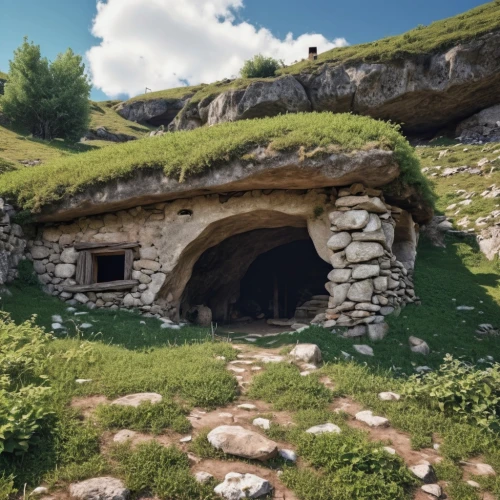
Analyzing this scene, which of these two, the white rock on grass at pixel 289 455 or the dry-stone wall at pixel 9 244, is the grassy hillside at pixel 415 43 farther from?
the white rock on grass at pixel 289 455

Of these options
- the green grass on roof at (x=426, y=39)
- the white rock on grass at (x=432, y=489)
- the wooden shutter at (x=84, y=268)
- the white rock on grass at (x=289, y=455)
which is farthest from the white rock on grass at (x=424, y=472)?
the green grass on roof at (x=426, y=39)

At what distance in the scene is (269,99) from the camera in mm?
28094

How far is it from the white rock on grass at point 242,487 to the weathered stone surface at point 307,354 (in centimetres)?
272

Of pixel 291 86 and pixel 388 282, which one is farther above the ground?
pixel 291 86

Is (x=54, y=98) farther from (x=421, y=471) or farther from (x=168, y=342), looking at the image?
(x=421, y=471)

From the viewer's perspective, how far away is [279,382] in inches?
212

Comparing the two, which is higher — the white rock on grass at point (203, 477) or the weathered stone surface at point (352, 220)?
the weathered stone surface at point (352, 220)

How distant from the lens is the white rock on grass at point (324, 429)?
4.25 metres

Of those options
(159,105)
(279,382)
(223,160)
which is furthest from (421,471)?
(159,105)

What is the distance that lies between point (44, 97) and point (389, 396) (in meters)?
28.0

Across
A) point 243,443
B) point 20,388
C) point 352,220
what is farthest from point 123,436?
point 352,220

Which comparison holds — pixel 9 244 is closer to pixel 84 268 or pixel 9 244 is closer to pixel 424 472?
pixel 84 268

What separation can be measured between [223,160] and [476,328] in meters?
6.27

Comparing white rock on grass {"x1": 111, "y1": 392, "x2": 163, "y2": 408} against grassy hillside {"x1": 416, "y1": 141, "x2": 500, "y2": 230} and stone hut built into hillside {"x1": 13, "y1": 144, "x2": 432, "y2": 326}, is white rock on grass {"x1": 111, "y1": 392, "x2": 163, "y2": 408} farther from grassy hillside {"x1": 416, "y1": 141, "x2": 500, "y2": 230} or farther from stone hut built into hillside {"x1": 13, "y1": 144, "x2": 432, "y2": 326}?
grassy hillside {"x1": 416, "y1": 141, "x2": 500, "y2": 230}
